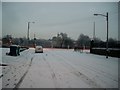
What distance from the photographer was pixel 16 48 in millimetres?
35500

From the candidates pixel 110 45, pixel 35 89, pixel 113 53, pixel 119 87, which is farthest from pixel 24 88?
pixel 110 45

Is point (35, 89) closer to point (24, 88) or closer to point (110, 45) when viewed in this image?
point (24, 88)

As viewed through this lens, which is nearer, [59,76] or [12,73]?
[59,76]

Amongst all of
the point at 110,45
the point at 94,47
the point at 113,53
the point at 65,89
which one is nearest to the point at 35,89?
the point at 65,89

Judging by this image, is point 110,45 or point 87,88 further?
point 110,45

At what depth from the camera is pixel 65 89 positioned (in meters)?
9.66

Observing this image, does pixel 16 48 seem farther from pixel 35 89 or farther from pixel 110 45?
pixel 35 89

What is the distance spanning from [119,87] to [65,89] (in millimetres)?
2456

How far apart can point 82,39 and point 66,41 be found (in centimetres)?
3341

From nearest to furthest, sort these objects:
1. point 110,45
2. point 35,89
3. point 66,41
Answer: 1. point 35,89
2. point 110,45
3. point 66,41

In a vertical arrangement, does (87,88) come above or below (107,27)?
below

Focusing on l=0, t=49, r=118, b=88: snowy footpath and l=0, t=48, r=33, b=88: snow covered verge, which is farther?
l=0, t=48, r=33, b=88: snow covered verge

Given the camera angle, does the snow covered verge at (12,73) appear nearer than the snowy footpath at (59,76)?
No

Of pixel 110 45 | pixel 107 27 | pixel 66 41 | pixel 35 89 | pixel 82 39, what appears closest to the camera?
pixel 35 89
